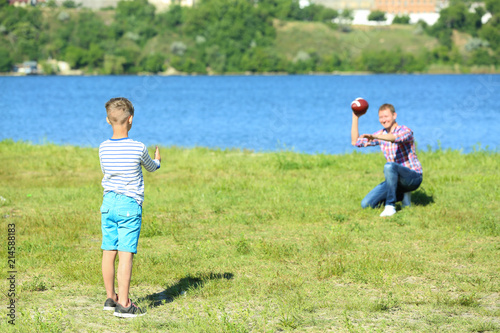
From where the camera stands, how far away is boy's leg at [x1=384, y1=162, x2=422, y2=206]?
33.3 feet

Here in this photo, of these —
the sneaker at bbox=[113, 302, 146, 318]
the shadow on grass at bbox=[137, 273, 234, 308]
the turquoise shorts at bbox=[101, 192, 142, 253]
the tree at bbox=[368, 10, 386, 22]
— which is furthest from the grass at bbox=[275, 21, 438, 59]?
the sneaker at bbox=[113, 302, 146, 318]

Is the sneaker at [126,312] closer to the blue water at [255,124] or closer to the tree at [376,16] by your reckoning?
the blue water at [255,124]

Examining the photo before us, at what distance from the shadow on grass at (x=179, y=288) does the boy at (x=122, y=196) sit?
400 millimetres

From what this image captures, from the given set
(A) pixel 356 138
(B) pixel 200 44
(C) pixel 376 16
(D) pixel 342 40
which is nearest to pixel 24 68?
(B) pixel 200 44

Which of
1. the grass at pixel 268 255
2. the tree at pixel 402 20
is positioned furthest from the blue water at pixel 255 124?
the tree at pixel 402 20

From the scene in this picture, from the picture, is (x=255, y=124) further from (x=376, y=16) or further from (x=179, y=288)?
(x=376, y=16)

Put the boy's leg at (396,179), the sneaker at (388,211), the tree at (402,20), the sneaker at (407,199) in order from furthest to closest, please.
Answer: the tree at (402,20) → the sneaker at (407,199) → the boy's leg at (396,179) → the sneaker at (388,211)

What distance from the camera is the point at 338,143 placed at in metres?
30.9

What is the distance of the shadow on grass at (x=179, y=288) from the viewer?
20.4 ft

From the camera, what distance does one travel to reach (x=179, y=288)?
261 inches

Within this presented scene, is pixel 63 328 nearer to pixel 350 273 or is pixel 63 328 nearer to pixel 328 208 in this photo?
pixel 350 273

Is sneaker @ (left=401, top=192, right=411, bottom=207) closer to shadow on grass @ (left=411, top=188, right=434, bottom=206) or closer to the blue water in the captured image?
shadow on grass @ (left=411, top=188, right=434, bottom=206)

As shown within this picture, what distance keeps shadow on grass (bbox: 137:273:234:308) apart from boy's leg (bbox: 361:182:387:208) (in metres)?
4.06

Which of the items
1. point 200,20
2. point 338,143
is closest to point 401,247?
point 338,143
